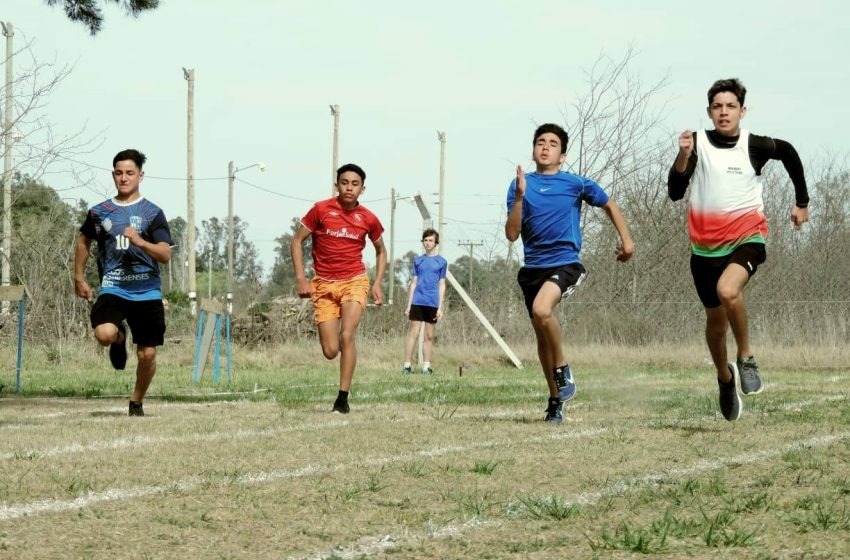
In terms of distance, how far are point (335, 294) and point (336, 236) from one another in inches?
18.2

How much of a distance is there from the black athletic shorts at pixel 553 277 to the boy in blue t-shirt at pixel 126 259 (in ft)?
8.41

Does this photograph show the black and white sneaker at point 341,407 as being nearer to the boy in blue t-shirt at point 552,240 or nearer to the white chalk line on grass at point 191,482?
the boy in blue t-shirt at point 552,240

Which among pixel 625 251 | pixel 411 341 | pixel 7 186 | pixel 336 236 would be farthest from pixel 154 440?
pixel 7 186

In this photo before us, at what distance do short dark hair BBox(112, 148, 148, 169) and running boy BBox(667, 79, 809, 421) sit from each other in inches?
152

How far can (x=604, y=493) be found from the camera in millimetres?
5359

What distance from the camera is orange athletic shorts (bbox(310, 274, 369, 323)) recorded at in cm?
1009

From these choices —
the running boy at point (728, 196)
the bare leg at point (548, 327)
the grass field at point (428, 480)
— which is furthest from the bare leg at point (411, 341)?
the running boy at point (728, 196)

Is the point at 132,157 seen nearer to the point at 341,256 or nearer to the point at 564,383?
the point at 341,256

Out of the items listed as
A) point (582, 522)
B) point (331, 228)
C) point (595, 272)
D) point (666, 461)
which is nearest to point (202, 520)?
point (582, 522)

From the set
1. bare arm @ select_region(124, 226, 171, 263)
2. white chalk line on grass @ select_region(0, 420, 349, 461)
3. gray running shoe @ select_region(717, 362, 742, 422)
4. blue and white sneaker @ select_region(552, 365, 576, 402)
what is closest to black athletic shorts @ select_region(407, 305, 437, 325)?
bare arm @ select_region(124, 226, 171, 263)

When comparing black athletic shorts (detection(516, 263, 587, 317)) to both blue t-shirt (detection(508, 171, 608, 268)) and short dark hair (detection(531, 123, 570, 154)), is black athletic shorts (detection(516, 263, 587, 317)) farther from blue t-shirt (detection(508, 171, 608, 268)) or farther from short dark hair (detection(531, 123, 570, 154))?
short dark hair (detection(531, 123, 570, 154))

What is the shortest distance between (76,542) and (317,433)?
3.38 metres

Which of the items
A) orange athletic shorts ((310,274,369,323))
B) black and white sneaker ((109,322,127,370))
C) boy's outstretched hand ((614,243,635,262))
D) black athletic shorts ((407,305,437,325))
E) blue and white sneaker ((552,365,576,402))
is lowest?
blue and white sneaker ((552,365,576,402))

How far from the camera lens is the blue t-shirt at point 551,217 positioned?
29.1ft
